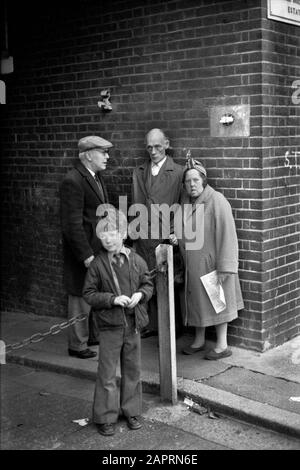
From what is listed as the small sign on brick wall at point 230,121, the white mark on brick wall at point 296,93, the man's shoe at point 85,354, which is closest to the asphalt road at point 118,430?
the man's shoe at point 85,354

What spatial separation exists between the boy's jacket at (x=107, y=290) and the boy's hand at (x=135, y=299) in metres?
0.05

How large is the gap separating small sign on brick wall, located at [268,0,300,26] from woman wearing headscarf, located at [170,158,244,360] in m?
1.46

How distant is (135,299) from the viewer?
184 inches

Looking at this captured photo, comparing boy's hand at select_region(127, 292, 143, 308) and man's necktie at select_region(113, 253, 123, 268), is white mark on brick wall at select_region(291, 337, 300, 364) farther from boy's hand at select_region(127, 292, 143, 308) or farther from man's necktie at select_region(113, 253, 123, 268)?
man's necktie at select_region(113, 253, 123, 268)

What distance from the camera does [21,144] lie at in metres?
8.09

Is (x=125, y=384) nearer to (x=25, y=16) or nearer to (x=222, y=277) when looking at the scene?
(x=222, y=277)

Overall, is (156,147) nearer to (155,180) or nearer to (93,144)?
A: (155,180)

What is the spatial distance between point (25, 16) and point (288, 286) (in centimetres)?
433

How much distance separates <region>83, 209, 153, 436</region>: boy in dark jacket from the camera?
4.71 meters

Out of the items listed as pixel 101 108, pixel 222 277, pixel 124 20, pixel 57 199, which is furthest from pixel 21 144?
pixel 222 277

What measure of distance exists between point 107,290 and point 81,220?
1.57 meters

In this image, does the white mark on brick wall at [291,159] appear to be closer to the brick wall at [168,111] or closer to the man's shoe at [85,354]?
the brick wall at [168,111]

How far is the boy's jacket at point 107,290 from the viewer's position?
4691 millimetres

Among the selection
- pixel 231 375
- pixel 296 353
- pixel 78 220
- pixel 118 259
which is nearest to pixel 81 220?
pixel 78 220
